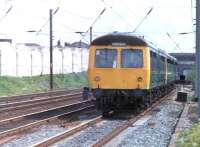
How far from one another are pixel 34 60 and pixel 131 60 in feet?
136

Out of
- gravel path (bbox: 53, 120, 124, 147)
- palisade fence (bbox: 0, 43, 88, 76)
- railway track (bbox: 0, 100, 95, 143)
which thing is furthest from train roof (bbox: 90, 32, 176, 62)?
palisade fence (bbox: 0, 43, 88, 76)

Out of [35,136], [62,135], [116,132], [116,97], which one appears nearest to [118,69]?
[116,97]

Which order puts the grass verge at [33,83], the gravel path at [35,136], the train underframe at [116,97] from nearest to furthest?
1. the gravel path at [35,136]
2. the train underframe at [116,97]
3. the grass verge at [33,83]

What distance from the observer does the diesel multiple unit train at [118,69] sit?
930 inches

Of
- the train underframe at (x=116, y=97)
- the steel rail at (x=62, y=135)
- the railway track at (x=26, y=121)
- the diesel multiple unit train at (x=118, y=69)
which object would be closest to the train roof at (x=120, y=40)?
the diesel multiple unit train at (x=118, y=69)

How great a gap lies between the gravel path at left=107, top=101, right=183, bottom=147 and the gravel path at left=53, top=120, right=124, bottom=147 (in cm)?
60

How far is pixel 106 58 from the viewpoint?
23938 millimetres

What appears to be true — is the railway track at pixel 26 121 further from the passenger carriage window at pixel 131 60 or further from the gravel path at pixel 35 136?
the passenger carriage window at pixel 131 60

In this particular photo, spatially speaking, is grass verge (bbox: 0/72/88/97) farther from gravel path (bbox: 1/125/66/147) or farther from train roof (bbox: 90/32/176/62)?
gravel path (bbox: 1/125/66/147)

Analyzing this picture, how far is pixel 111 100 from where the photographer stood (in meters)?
24.1

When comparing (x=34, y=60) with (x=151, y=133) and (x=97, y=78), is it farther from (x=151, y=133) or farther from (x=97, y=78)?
(x=151, y=133)

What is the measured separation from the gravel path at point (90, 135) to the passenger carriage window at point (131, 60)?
9.86 ft

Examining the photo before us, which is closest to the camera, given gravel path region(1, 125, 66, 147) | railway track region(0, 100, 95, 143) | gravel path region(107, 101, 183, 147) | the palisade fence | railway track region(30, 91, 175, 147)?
railway track region(30, 91, 175, 147)

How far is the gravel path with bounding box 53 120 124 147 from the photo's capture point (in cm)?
1538
